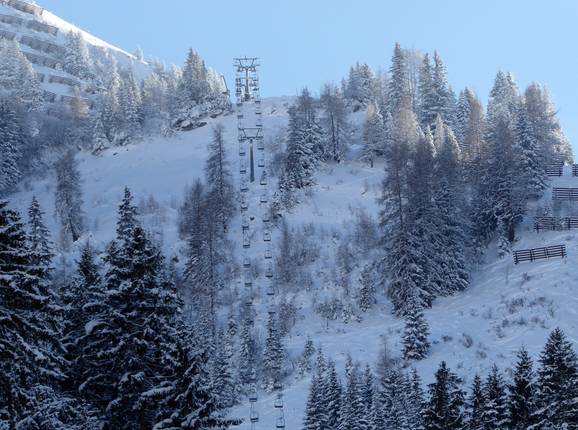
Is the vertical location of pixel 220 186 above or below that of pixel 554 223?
above

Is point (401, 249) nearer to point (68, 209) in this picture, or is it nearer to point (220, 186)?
point (220, 186)

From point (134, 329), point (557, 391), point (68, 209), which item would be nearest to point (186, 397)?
point (134, 329)

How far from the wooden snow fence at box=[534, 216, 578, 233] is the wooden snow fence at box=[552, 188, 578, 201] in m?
5.88

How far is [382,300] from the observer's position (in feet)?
178

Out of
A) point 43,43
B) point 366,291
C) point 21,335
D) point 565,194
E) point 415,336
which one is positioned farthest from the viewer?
point 43,43

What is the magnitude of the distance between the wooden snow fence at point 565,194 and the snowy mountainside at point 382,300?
799 millimetres

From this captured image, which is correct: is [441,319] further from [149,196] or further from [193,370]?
[149,196]

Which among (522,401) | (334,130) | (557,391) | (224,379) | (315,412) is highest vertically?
(334,130)

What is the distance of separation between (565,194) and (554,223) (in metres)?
8.45

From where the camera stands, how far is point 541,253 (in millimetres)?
52156

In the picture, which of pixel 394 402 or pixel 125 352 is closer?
pixel 125 352

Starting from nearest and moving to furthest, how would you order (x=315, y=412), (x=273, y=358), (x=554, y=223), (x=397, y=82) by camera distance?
1. (x=315, y=412)
2. (x=273, y=358)
3. (x=554, y=223)
4. (x=397, y=82)

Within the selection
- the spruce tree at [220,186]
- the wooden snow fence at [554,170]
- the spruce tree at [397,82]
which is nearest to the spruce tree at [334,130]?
the spruce tree at [397,82]

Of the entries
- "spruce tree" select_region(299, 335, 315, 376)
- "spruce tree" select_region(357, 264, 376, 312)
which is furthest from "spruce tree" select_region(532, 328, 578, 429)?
"spruce tree" select_region(357, 264, 376, 312)
